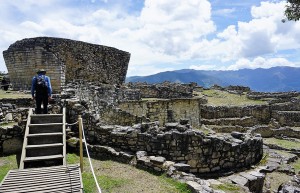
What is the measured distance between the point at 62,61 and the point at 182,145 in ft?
38.2

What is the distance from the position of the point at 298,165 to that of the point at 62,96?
42.6 feet

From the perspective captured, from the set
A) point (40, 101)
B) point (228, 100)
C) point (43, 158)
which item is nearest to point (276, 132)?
point (228, 100)

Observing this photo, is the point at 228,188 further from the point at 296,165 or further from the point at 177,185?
the point at 296,165

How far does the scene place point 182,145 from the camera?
416 inches

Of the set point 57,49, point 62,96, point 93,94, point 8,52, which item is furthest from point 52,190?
point 57,49

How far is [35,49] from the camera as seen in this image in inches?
706

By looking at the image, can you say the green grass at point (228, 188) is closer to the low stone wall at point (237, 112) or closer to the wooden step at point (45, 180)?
the wooden step at point (45, 180)

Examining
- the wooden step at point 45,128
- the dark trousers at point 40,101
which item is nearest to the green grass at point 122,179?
the wooden step at point 45,128

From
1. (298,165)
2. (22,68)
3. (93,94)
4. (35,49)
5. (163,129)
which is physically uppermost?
(35,49)

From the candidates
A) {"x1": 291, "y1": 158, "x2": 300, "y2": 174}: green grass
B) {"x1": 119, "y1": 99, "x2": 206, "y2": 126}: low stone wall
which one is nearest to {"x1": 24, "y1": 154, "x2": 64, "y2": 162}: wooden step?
{"x1": 119, "y1": 99, "x2": 206, "y2": 126}: low stone wall

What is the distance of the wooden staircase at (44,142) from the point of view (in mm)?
8383

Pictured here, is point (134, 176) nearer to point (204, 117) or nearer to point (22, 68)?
point (22, 68)

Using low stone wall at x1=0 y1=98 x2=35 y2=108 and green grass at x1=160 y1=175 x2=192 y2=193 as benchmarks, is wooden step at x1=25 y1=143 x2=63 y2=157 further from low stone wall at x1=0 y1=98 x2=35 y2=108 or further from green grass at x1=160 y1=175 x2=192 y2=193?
low stone wall at x1=0 y1=98 x2=35 y2=108

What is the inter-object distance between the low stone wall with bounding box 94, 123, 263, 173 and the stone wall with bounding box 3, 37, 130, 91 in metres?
8.28
